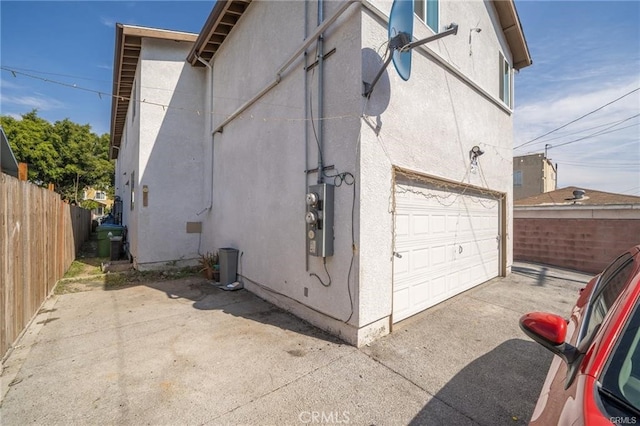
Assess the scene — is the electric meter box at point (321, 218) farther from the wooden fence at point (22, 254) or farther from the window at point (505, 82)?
the window at point (505, 82)

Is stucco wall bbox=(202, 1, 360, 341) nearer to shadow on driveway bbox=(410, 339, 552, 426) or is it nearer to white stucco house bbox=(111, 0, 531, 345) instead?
white stucco house bbox=(111, 0, 531, 345)

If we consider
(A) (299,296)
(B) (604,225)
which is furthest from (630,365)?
(B) (604,225)

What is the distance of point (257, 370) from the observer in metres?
3.25

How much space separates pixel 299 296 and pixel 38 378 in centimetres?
327

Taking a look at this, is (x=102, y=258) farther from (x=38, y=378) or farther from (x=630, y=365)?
(x=630, y=365)

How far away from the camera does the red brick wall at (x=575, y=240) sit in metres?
8.87

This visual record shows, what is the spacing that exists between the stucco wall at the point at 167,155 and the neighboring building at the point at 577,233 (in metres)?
12.4

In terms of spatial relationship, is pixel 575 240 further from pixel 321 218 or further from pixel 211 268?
pixel 211 268

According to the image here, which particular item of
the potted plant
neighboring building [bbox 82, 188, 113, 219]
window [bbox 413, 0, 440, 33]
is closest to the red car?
window [bbox 413, 0, 440, 33]

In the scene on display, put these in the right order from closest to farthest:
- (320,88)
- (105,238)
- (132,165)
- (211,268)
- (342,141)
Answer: (342,141) < (320,88) < (211,268) < (132,165) < (105,238)

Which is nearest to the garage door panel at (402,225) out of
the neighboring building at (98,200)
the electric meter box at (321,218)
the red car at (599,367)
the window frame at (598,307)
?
the electric meter box at (321,218)

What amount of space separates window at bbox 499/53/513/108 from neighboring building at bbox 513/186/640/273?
4880 millimetres

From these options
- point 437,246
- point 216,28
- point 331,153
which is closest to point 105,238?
point 216,28

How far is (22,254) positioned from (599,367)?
6065 mm
